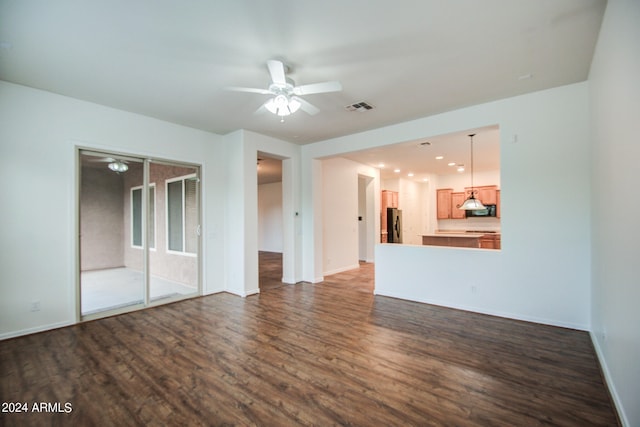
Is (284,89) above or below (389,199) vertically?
above

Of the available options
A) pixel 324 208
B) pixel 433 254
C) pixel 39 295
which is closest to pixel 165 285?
pixel 39 295

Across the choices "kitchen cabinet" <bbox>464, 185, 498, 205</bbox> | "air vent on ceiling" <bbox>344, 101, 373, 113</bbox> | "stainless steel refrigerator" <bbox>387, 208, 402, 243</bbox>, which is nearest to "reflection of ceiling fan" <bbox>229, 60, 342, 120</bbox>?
"air vent on ceiling" <bbox>344, 101, 373, 113</bbox>

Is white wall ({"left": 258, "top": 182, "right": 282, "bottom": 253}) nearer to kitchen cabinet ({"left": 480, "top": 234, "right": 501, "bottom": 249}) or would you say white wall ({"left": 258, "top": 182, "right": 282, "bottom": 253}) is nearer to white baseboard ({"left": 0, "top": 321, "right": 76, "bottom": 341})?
kitchen cabinet ({"left": 480, "top": 234, "right": 501, "bottom": 249})

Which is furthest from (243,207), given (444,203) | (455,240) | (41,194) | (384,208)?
(444,203)

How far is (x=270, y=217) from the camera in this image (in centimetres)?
1204

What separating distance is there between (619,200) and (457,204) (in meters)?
7.93

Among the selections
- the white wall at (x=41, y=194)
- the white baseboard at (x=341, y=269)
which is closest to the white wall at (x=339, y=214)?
the white baseboard at (x=341, y=269)

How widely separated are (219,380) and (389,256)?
341 centimetres

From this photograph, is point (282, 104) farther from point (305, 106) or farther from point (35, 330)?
point (35, 330)

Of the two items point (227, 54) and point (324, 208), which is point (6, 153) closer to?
point (227, 54)

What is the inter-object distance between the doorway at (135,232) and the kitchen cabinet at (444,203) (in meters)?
8.06

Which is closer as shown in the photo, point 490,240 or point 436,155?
point 436,155

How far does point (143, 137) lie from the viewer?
14.2 feet

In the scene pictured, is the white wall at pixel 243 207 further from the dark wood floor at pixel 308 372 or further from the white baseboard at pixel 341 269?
the white baseboard at pixel 341 269
